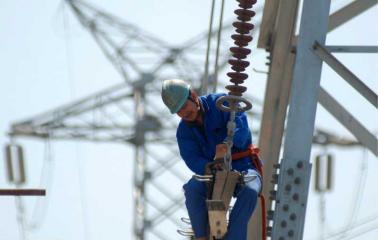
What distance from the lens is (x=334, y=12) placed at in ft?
50.3

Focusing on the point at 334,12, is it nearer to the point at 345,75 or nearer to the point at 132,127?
the point at 345,75

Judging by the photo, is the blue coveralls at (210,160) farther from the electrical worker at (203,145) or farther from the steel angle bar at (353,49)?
the steel angle bar at (353,49)

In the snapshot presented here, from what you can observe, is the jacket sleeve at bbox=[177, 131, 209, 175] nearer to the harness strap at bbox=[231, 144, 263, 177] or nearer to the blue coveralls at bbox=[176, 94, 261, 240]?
the blue coveralls at bbox=[176, 94, 261, 240]

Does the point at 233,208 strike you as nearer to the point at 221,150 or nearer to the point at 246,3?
the point at 221,150

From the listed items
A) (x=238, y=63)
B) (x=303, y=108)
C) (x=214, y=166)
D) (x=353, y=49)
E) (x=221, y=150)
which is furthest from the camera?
(x=353, y=49)

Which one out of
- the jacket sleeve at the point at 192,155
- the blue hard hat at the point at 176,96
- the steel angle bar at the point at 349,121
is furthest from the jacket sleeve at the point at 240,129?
the steel angle bar at the point at 349,121

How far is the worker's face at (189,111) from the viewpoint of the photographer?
37.7ft

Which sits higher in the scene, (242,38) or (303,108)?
(242,38)

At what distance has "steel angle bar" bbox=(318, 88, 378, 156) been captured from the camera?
13.5 m

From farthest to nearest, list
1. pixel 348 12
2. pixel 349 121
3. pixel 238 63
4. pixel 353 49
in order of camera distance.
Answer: pixel 348 12 → pixel 349 121 → pixel 353 49 → pixel 238 63

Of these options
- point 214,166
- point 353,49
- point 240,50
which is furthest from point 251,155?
point 353,49

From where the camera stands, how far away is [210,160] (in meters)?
11.8

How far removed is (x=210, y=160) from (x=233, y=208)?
0.42 metres

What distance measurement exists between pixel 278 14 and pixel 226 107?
12.9ft
